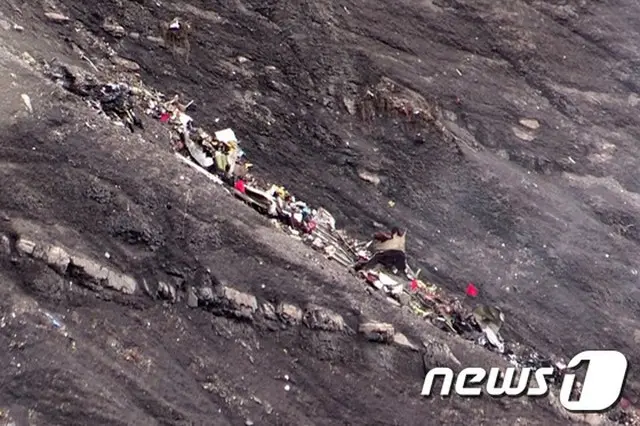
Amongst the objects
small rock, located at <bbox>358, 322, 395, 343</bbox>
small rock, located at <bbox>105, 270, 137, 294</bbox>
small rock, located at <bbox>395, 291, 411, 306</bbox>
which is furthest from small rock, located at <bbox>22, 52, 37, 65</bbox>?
small rock, located at <bbox>395, 291, 411, 306</bbox>

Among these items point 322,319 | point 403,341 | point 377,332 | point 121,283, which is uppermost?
point 121,283

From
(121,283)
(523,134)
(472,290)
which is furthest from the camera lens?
(523,134)

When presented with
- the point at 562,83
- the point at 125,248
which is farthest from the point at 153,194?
the point at 562,83

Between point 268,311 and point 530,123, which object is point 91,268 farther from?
point 530,123

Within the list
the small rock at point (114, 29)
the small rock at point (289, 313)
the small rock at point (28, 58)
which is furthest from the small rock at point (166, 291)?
the small rock at point (114, 29)

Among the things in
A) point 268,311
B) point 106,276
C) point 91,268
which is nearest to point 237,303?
point 268,311
